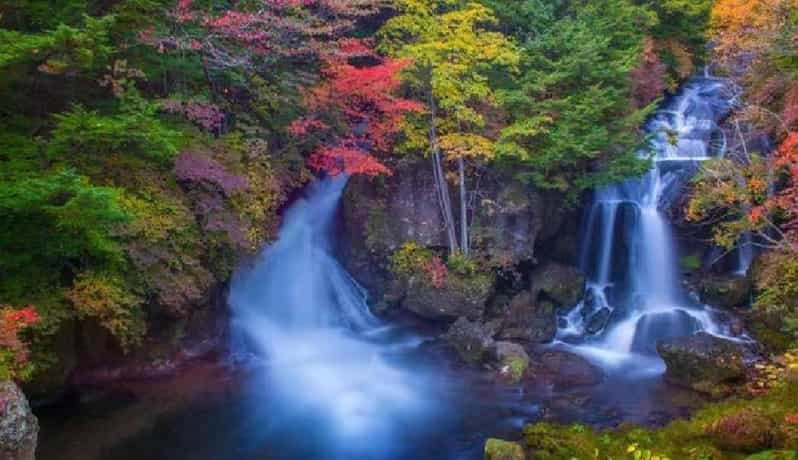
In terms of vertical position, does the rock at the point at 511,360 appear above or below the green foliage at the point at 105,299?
below

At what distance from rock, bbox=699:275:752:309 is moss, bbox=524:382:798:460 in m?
6.60

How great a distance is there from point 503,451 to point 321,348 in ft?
23.4

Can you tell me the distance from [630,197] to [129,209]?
1353 cm

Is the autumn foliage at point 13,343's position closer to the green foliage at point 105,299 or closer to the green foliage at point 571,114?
the green foliage at point 105,299

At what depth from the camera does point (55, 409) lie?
11.6 metres

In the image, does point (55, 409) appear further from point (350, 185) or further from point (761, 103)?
point (761, 103)

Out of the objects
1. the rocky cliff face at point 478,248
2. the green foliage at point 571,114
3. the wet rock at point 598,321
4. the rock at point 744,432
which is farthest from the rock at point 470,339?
the rock at point 744,432

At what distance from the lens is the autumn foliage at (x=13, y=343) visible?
334 inches

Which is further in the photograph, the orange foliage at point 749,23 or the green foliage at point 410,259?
the green foliage at point 410,259

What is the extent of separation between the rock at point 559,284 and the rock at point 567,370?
84.1 inches

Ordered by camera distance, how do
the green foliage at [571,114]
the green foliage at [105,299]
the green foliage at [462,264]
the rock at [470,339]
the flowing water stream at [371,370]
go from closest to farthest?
the green foliage at [105,299]
the flowing water stream at [371,370]
the rock at [470,339]
the green foliage at [571,114]
the green foliage at [462,264]

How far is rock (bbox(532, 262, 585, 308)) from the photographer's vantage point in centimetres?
1691

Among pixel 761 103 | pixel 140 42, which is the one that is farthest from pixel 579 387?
pixel 140 42

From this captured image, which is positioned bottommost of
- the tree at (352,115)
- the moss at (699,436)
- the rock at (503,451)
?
the rock at (503,451)
